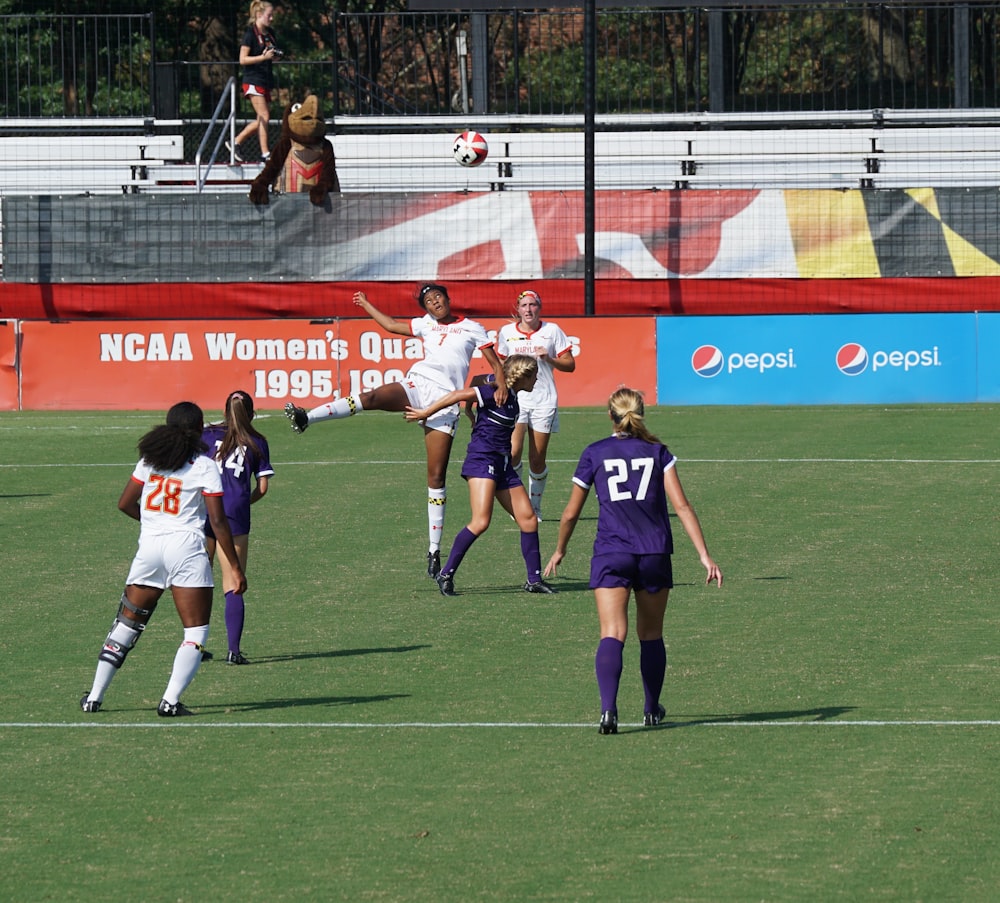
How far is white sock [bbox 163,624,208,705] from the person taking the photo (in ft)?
30.8

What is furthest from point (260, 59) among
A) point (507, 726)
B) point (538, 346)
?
point (507, 726)

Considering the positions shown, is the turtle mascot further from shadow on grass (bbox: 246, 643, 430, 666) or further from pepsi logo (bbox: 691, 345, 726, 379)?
shadow on grass (bbox: 246, 643, 430, 666)

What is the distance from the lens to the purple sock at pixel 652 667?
9062mm

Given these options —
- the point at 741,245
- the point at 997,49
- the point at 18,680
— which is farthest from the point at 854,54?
the point at 18,680

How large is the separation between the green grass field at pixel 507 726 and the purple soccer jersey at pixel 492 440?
37.4 inches

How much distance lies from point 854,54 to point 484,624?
29581mm

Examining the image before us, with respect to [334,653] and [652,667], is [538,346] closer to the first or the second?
[334,653]

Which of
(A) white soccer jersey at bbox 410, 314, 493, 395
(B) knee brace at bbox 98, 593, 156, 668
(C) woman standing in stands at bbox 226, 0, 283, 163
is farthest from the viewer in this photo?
(C) woman standing in stands at bbox 226, 0, 283, 163

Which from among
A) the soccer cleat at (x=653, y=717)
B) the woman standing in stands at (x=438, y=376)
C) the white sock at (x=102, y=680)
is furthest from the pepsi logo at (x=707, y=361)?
the white sock at (x=102, y=680)

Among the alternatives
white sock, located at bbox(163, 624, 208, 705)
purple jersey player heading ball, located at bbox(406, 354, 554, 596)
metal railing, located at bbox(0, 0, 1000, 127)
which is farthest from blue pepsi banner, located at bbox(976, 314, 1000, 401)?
white sock, located at bbox(163, 624, 208, 705)

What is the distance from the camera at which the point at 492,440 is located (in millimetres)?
13305

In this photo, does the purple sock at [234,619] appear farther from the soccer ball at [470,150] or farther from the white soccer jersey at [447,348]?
the soccer ball at [470,150]

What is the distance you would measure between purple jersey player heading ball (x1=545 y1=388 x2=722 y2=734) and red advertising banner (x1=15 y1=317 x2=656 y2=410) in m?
18.0

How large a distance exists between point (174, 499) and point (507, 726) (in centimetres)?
208
